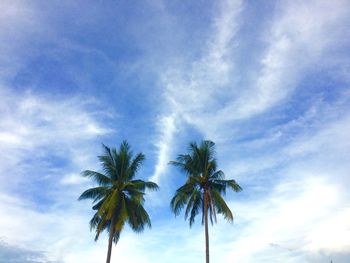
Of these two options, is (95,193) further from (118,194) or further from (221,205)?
(221,205)

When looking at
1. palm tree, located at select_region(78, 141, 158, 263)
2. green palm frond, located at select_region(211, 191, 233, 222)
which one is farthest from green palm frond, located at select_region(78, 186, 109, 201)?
green palm frond, located at select_region(211, 191, 233, 222)

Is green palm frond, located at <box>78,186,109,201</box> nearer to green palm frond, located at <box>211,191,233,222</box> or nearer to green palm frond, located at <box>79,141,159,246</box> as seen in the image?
green palm frond, located at <box>79,141,159,246</box>

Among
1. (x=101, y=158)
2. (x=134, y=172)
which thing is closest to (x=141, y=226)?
(x=134, y=172)

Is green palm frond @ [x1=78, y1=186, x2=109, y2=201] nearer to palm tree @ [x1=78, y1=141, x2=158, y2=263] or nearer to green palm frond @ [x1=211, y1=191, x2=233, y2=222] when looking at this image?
palm tree @ [x1=78, y1=141, x2=158, y2=263]

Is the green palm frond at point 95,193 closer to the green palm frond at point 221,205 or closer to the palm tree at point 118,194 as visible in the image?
the palm tree at point 118,194

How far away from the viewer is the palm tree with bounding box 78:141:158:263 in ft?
114

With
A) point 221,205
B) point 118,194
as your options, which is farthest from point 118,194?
point 221,205

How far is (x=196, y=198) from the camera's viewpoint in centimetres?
3728

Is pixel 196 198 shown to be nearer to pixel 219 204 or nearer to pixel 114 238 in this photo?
pixel 219 204

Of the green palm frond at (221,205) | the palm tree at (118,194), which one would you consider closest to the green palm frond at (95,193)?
the palm tree at (118,194)

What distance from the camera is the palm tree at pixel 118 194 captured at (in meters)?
34.8

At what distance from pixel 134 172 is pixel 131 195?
2801mm

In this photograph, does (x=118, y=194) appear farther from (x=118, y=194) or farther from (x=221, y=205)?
(x=221, y=205)

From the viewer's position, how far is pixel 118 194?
1404 inches
